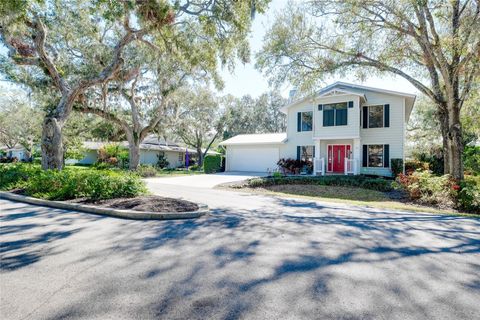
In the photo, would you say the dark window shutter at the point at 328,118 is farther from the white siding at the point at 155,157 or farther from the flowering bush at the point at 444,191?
the white siding at the point at 155,157

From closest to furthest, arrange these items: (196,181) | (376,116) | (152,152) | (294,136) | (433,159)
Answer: (196,181) < (376,116) < (433,159) < (294,136) < (152,152)

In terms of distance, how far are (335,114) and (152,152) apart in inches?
938

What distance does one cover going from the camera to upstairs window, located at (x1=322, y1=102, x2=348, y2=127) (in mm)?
18484

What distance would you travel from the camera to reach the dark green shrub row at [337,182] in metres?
14.1

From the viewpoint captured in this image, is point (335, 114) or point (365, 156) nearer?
point (335, 114)

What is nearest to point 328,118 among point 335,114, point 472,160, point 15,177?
point 335,114

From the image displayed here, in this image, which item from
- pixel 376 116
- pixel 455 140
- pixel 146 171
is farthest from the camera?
pixel 146 171

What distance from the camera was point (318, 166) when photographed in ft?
62.3

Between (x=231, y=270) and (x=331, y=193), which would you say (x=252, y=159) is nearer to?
(x=331, y=193)

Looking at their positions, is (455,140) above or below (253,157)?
above

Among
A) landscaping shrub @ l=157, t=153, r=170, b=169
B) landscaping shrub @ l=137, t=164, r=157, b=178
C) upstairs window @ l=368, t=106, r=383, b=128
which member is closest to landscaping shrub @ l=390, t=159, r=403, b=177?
upstairs window @ l=368, t=106, r=383, b=128

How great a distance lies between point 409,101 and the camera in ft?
61.6

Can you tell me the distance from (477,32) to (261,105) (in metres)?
36.4

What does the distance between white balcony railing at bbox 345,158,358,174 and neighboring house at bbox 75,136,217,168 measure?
2137cm
